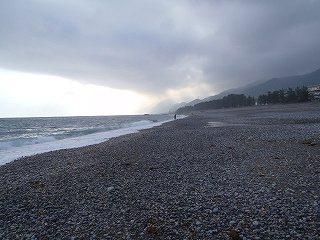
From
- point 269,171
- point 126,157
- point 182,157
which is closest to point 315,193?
point 269,171

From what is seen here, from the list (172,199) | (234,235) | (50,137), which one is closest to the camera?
(234,235)

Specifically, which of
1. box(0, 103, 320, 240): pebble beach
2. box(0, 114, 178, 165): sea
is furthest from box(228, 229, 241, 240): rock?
box(0, 114, 178, 165): sea

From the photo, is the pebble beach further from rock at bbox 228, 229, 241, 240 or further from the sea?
the sea

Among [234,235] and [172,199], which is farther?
[172,199]

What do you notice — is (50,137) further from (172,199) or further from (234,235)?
(234,235)

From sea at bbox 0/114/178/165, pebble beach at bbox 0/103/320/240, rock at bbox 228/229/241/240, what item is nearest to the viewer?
rock at bbox 228/229/241/240

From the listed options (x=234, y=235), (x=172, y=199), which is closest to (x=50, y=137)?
(x=172, y=199)

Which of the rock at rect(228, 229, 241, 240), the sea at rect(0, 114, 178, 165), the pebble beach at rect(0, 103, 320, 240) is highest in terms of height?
the sea at rect(0, 114, 178, 165)

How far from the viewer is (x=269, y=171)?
12492 millimetres

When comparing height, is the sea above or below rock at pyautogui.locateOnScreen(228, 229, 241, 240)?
above

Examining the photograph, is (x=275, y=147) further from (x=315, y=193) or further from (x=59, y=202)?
(x=59, y=202)

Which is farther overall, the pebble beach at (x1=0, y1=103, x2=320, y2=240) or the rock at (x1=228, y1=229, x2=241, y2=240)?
the pebble beach at (x1=0, y1=103, x2=320, y2=240)

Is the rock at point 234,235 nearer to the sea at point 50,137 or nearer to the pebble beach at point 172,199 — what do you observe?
the pebble beach at point 172,199

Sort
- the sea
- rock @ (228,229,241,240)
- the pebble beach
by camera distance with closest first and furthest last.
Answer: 1. rock @ (228,229,241,240)
2. the pebble beach
3. the sea
